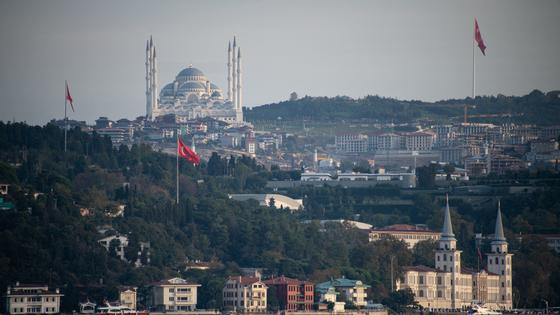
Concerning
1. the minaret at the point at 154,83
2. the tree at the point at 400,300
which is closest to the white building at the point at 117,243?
the tree at the point at 400,300

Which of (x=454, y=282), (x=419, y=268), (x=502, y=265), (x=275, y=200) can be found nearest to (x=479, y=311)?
(x=454, y=282)

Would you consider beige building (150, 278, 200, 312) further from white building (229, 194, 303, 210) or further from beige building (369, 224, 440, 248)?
white building (229, 194, 303, 210)

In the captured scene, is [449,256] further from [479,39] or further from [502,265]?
[479,39]

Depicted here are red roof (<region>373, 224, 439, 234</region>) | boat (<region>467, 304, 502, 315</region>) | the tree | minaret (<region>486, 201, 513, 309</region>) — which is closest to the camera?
boat (<region>467, 304, 502, 315</region>)

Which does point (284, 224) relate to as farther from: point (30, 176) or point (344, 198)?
point (344, 198)

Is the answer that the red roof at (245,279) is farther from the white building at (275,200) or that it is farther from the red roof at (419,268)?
the white building at (275,200)

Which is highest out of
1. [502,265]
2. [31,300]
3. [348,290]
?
[31,300]

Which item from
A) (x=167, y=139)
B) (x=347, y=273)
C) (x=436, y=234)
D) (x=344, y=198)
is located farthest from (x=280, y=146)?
(x=347, y=273)

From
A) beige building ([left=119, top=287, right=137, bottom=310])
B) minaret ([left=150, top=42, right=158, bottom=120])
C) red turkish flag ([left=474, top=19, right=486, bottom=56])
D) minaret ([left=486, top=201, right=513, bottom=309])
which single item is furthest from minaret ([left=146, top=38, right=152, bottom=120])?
beige building ([left=119, top=287, right=137, bottom=310])
